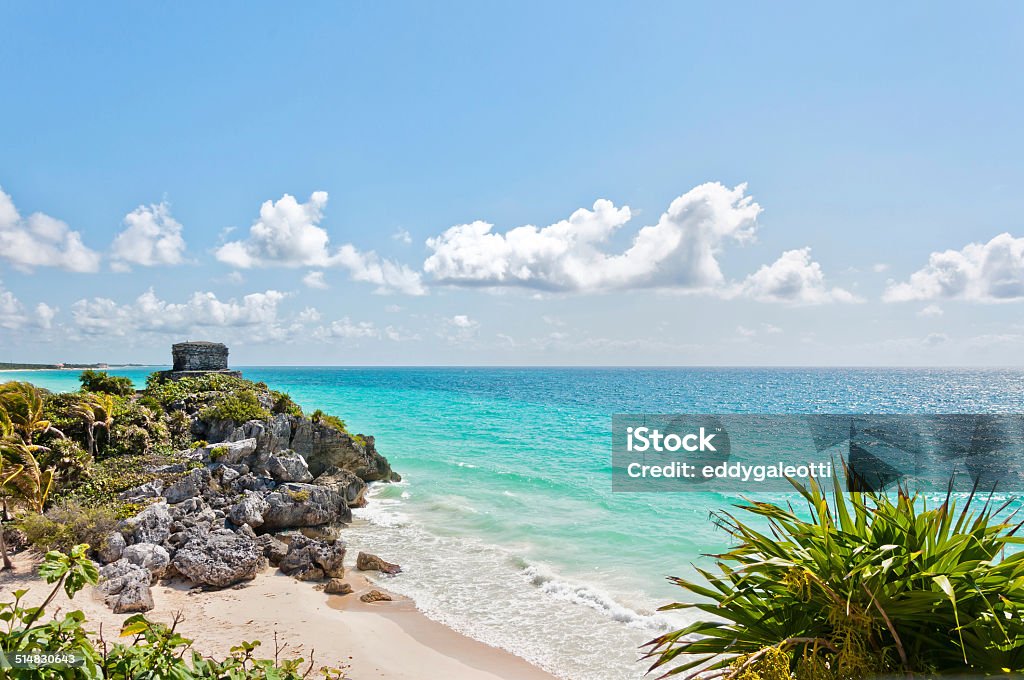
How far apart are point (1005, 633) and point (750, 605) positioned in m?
1.10

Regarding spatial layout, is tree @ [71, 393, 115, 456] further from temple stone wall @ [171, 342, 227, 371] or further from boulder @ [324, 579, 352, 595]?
temple stone wall @ [171, 342, 227, 371]

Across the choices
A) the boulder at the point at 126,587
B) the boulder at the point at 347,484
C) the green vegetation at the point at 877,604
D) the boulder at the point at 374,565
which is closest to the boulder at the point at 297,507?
the boulder at the point at 347,484

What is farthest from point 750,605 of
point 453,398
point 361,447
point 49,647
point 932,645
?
point 453,398

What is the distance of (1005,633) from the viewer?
2.56 metres

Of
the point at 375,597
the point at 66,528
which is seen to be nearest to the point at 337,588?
the point at 375,597

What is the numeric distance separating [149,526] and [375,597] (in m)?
6.16

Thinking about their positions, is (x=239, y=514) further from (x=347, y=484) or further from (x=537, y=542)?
(x=537, y=542)

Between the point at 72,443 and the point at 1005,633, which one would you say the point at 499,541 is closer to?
the point at 72,443

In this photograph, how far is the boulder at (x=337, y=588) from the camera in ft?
44.2

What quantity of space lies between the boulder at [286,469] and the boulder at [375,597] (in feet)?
24.2

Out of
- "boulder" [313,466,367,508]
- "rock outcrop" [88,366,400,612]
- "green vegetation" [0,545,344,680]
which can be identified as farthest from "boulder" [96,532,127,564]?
"green vegetation" [0,545,344,680]

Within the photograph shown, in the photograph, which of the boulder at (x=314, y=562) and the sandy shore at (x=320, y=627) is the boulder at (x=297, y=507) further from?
the sandy shore at (x=320, y=627)

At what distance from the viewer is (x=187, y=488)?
16.9 meters

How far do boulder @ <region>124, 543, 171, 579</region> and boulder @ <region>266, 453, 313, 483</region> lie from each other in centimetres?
577
